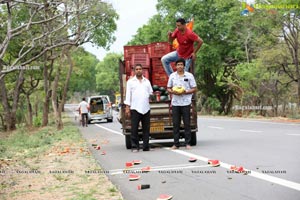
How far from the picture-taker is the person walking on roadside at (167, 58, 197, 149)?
10.9m

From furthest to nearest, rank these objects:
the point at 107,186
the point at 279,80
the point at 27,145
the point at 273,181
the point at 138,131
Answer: the point at 279,80 → the point at 27,145 → the point at 138,131 → the point at 107,186 → the point at 273,181

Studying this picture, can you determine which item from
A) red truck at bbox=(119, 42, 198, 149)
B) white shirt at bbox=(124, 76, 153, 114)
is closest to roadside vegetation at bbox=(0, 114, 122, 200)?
white shirt at bbox=(124, 76, 153, 114)

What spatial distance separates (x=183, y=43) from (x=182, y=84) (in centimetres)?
90

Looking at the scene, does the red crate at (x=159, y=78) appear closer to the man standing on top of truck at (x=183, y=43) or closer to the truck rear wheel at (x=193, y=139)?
the man standing on top of truck at (x=183, y=43)

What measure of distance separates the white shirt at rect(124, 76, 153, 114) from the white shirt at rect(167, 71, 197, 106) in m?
0.59

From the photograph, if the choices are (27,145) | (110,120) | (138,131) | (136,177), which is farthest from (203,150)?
(110,120)

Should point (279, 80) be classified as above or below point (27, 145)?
above

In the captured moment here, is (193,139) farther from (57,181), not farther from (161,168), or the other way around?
(57,181)

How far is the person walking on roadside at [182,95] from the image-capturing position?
10.9 metres

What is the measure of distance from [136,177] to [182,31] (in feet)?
14.6

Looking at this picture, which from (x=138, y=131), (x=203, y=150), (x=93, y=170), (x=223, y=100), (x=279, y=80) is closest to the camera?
(x=93, y=170)

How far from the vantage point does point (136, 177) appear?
24.0 feet

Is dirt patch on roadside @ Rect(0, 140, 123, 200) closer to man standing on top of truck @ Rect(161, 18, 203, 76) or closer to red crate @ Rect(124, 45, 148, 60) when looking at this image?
man standing on top of truck @ Rect(161, 18, 203, 76)

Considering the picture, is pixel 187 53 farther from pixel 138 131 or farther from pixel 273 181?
pixel 273 181
